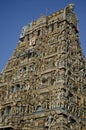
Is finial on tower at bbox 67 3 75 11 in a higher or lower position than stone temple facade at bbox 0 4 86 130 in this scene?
higher

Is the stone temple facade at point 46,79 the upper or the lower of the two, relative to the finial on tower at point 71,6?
lower

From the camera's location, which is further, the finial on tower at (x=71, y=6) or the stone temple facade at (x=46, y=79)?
the finial on tower at (x=71, y=6)

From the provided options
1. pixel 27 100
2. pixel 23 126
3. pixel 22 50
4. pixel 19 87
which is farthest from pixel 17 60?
pixel 23 126

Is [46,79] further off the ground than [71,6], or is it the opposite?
[71,6]

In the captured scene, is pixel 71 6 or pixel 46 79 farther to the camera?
pixel 71 6

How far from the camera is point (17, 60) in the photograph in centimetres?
4284

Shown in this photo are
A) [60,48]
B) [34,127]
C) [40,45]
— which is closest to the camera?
[34,127]

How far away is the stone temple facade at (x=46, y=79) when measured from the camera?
34250 mm

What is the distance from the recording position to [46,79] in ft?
123

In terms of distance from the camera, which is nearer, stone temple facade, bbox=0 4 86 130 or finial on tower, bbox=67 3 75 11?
stone temple facade, bbox=0 4 86 130

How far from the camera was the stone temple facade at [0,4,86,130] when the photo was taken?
3425 centimetres

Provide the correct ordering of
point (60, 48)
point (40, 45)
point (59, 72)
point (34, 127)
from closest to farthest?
point (34, 127), point (59, 72), point (60, 48), point (40, 45)

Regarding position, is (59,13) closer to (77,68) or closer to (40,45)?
(40,45)

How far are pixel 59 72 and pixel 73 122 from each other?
5.93 meters
